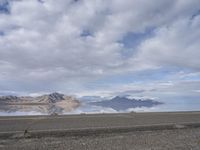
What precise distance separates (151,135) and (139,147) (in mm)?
3159

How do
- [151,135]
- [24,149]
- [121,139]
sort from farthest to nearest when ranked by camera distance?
1. [151,135]
2. [121,139]
3. [24,149]

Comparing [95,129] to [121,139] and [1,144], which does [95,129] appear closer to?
[121,139]

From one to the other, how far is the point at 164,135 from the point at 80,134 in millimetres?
4005

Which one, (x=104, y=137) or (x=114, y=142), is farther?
(x=104, y=137)

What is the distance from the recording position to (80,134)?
1551 centimetres

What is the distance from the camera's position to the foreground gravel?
1230 centimetres

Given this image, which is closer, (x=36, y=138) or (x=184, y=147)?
(x=184, y=147)

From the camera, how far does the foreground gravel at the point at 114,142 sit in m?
12.3

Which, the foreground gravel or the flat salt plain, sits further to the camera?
the flat salt plain

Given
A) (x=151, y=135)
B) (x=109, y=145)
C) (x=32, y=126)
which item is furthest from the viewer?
(x=32, y=126)

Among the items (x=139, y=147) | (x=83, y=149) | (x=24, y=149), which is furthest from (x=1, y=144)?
(x=139, y=147)

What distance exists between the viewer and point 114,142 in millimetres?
13352

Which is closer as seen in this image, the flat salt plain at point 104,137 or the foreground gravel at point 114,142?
the foreground gravel at point 114,142

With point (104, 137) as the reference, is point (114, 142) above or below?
below
